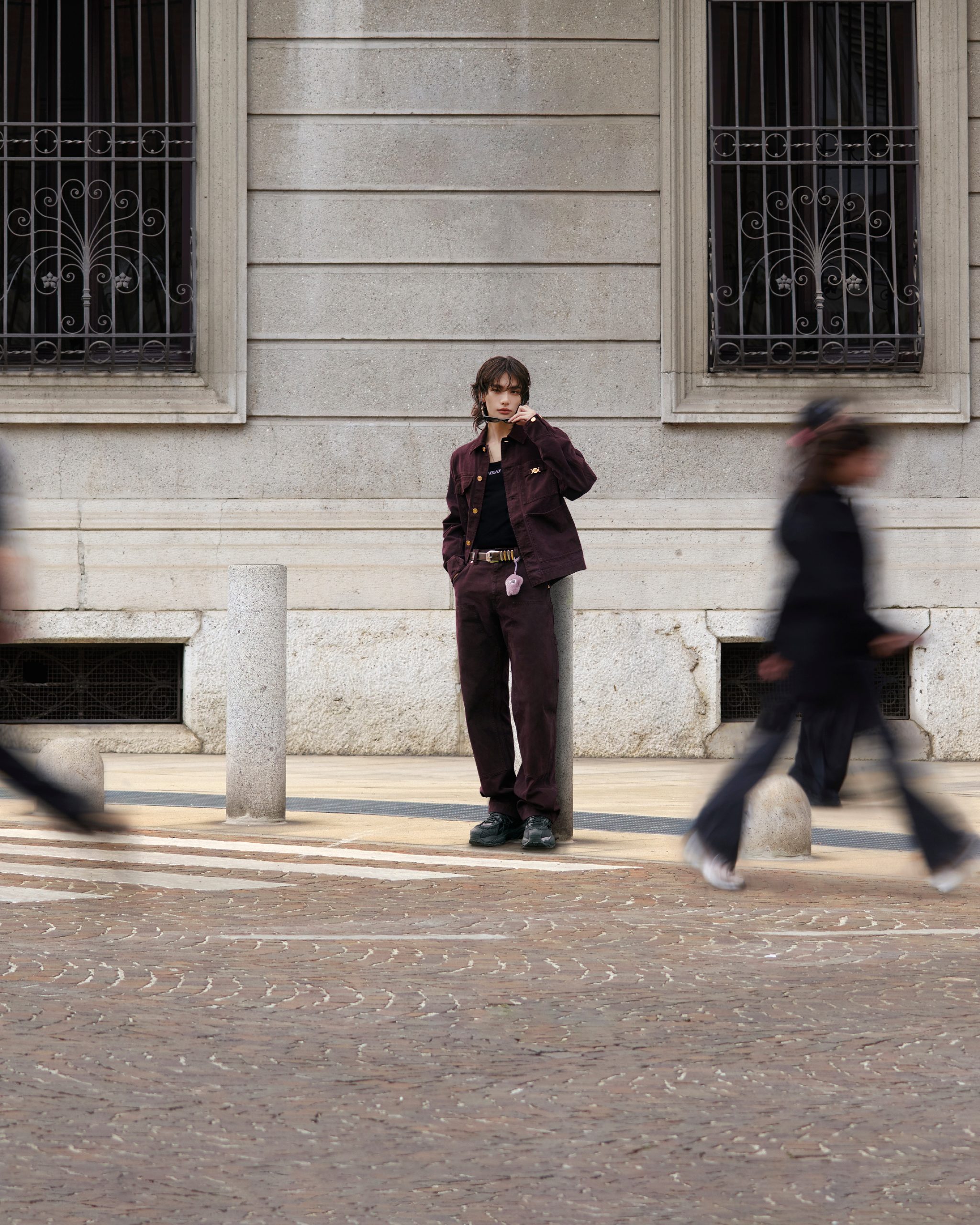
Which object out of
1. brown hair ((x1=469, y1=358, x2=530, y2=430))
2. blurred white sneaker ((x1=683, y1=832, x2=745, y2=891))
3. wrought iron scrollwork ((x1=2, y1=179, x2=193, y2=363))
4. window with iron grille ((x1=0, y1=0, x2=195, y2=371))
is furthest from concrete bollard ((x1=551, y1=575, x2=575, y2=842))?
wrought iron scrollwork ((x1=2, y1=179, x2=193, y2=363))

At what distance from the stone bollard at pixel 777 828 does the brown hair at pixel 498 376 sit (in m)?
1.78

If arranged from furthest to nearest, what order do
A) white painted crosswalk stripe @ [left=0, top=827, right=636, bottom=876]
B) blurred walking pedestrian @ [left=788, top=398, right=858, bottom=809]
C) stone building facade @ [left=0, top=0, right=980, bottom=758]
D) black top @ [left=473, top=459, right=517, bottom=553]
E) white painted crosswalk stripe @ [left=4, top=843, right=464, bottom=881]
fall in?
stone building facade @ [left=0, top=0, right=980, bottom=758] < blurred walking pedestrian @ [left=788, top=398, right=858, bottom=809] < black top @ [left=473, top=459, right=517, bottom=553] < white painted crosswalk stripe @ [left=0, top=827, right=636, bottom=876] < white painted crosswalk stripe @ [left=4, top=843, right=464, bottom=881]

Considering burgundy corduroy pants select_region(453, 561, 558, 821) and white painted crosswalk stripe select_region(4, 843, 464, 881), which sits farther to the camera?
burgundy corduroy pants select_region(453, 561, 558, 821)

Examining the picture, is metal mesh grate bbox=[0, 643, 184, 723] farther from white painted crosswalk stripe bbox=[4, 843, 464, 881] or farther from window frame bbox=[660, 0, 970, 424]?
white painted crosswalk stripe bbox=[4, 843, 464, 881]

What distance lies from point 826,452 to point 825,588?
47 cm

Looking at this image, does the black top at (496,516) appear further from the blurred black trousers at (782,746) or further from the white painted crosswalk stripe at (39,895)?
the white painted crosswalk stripe at (39,895)

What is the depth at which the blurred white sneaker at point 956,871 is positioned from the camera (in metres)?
6.09

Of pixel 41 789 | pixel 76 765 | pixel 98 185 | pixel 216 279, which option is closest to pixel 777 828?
pixel 41 789

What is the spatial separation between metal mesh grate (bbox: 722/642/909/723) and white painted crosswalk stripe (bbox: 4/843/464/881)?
18.0 ft

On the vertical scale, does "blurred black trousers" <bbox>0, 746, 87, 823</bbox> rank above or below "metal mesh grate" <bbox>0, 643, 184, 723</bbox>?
below

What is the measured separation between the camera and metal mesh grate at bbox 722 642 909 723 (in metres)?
12.0

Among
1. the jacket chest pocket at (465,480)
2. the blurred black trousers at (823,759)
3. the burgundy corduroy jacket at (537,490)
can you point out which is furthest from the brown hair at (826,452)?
the blurred black trousers at (823,759)

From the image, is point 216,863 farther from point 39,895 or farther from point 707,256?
point 707,256

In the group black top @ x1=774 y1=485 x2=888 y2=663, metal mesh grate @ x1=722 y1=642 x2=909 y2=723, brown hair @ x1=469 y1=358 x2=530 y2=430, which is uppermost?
brown hair @ x1=469 y1=358 x2=530 y2=430
